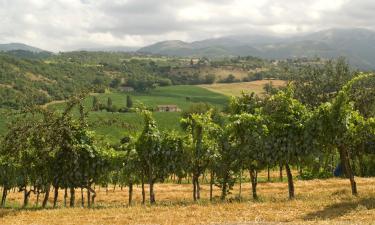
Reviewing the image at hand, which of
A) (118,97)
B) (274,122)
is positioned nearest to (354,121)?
(274,122)

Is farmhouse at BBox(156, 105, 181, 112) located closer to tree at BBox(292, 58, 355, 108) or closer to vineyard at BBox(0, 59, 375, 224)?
tree at BBox(292, 58, 355, 108)

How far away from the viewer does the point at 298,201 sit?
2845cm

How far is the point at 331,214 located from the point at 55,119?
1936 cm

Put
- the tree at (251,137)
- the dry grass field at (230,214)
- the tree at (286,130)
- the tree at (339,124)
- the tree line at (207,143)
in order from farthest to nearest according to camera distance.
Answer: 1. the tree at (251,137)
2. the tree at (286,130)
3. the tree line at (207,143)
4. the tree at (339,124)
5. the dry grass field at (230,214)

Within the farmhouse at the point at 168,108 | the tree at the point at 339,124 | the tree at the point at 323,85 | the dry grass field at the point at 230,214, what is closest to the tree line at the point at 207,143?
the tree at the point at 339,124

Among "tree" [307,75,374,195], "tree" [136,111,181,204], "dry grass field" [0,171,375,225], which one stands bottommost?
"dry grass field" [0,171,375,225]

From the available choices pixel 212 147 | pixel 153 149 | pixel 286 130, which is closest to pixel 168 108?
pixel 212 147

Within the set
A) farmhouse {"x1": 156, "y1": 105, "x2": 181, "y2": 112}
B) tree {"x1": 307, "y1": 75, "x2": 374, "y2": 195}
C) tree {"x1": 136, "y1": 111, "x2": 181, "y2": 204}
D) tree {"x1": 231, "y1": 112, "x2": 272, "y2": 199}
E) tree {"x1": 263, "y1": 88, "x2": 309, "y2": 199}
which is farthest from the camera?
farmhouse {"x1": 156, "y1": 105, "x2": 181, "y2": 112}

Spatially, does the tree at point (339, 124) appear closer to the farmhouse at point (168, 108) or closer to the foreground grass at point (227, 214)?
the foreground grass at point (227, 214)

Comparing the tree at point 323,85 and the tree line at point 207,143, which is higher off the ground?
the tree at point 323,85

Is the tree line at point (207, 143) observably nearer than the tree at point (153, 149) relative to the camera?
Yes

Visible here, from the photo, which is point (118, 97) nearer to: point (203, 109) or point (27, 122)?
point (203, 109)

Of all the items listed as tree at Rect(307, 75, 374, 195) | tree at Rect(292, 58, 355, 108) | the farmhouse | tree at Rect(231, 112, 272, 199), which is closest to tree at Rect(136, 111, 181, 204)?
tree at Rect(231, 112, 272, 199)

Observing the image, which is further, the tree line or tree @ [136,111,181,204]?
tree @ [136,111,181,204]
